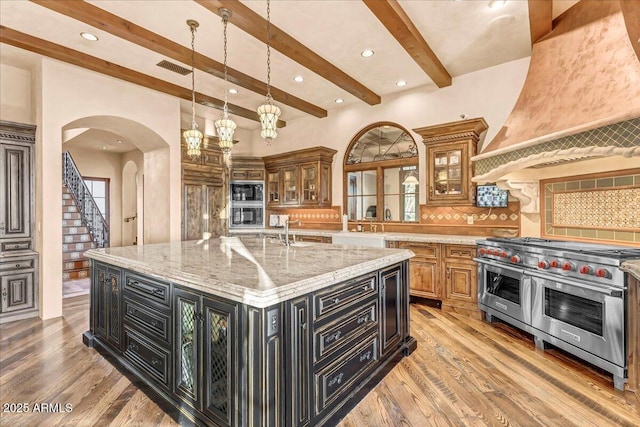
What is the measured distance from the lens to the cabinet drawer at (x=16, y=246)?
157 inches

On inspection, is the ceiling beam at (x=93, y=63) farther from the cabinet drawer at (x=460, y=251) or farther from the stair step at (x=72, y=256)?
the cabinet drawer at (x=460, y=251)

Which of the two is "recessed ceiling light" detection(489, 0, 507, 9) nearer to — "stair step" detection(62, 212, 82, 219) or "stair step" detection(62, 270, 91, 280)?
"stair step" detection(62, 270, 91, 280)

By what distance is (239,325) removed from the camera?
164cm

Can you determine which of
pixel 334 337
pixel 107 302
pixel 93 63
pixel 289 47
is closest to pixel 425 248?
pixel 334 337

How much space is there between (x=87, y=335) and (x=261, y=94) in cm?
389

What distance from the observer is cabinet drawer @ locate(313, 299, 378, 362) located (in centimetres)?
189

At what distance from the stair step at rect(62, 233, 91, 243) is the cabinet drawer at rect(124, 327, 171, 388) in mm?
5783

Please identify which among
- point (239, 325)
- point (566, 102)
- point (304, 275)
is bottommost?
point (239, 325)

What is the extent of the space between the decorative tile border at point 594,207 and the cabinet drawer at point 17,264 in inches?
249

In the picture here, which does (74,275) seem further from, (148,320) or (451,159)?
(451,159)

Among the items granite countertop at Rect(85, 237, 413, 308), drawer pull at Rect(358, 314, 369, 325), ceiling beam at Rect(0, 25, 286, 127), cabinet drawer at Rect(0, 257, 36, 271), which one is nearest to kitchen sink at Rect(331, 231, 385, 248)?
granite countertop at Rect(85, 237, 413, 308)

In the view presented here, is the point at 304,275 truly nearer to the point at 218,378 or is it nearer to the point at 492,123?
the point at 218,378

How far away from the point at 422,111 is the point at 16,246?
5848 millimetres

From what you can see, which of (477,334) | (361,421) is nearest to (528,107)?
(477,334)
